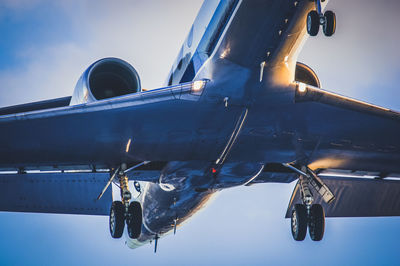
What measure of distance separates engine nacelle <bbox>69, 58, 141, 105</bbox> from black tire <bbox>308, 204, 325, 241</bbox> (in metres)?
4.97

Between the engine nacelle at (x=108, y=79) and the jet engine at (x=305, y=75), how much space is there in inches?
131

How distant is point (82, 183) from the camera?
11555 millimetres

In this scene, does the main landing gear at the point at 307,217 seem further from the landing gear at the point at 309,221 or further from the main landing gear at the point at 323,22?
the main landing gear at the point at 323,22

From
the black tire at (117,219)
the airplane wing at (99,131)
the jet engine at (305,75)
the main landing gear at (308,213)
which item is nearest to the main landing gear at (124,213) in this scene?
the black tire at (117,219)

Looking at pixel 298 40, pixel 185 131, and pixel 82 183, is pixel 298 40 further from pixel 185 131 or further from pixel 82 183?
pixel 82 183

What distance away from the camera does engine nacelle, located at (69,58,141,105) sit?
955 cm

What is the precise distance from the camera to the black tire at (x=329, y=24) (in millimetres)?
6402

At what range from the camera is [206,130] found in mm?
8734

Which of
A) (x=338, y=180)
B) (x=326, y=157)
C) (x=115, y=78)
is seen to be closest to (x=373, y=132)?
(x=326, y=157)

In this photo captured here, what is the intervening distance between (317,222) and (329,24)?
5767 mm

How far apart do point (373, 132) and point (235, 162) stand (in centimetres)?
291

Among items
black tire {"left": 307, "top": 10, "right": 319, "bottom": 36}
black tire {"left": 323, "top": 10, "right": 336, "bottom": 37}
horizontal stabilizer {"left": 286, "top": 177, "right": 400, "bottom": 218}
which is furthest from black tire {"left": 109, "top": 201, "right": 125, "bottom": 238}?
black tire {"left": 323, "top": 10, "right": 336, "bottom": 37}

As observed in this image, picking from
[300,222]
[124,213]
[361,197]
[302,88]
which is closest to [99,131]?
[124,213]

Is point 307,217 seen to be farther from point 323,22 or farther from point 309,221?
point 323,22
